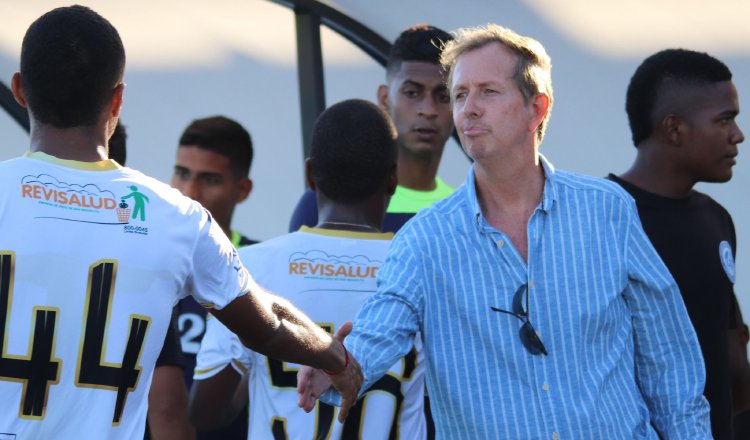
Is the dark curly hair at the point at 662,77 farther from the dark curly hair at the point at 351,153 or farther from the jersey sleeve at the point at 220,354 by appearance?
the jersey sleeve at the point at 220,354

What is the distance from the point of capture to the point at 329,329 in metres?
3.54

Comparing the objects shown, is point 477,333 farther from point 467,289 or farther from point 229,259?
point 229,259

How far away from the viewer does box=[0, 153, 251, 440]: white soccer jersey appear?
262cm

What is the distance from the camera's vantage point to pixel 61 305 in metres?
2.64

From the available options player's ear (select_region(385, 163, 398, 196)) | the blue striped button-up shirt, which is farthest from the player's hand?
player's ear (select_region(385, 163, 398, 196))

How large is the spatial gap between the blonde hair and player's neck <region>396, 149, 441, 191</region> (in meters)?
1.59

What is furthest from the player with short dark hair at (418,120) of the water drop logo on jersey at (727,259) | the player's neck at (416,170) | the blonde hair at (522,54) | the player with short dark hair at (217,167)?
the blonde hair at (522,54)

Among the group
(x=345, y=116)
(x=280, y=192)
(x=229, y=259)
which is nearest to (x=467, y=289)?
(x=229, y=259)

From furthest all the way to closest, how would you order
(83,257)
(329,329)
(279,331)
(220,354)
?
(220,354)
(329,329)
(279,331)
(83,257)

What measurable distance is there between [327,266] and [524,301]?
0.67m

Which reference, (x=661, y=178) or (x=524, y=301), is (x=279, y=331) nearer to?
(x=524, y=301)

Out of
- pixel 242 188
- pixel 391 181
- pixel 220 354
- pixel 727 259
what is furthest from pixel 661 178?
pixel 242 188

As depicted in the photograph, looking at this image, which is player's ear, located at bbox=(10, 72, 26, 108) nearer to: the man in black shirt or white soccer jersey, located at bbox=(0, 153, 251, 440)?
white soccer jersey, located at bbox=(0, 153, 251, 440)

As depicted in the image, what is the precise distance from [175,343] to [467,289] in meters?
1.03
